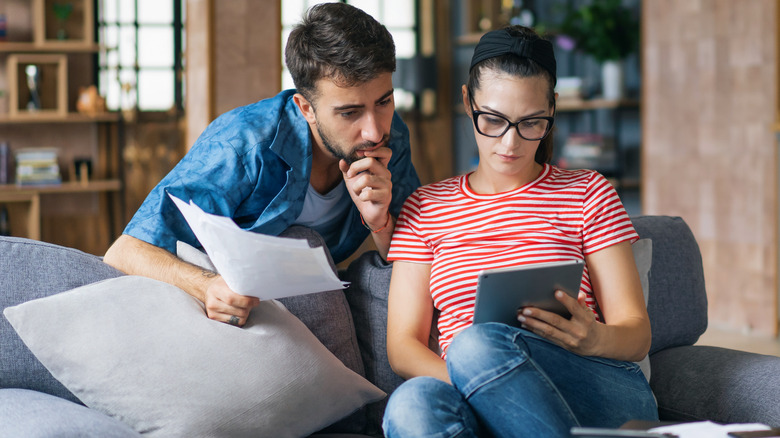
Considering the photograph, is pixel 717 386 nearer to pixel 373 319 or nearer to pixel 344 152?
pixel 373 319

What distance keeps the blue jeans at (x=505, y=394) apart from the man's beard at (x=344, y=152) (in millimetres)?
588

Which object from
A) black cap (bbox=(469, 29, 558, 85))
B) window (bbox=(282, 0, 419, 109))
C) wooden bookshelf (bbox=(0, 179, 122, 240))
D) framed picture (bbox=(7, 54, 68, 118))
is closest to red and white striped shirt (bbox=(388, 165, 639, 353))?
black cap (bbox=(469, 29, 558, 85))

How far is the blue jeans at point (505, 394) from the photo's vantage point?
4.30 ft

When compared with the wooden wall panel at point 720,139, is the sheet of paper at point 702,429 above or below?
below

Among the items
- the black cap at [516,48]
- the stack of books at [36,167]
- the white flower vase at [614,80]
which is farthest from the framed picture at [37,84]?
the black cap at [516,48]

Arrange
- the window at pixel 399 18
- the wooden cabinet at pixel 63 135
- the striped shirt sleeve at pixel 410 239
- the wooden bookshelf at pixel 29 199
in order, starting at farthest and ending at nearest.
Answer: the window at pixel 399 18
the wooden cabinet at pixel 63 135
the wooden bookshelf at pixel 29 199
the striped shirt sleeve at pixel 410 239

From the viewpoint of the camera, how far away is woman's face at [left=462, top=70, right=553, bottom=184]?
1.59 m

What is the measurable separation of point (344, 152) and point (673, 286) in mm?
843

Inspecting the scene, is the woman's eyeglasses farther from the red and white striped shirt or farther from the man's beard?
the man's beard

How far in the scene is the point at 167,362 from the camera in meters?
→ 1.44

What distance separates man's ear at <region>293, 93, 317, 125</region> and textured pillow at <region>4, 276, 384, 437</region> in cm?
55

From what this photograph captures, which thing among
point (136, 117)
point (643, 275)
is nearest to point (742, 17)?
point (643, 275)

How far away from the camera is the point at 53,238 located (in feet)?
19.4

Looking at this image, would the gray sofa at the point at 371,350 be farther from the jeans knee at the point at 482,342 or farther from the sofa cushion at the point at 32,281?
the jeans knee at the point at 482,342
